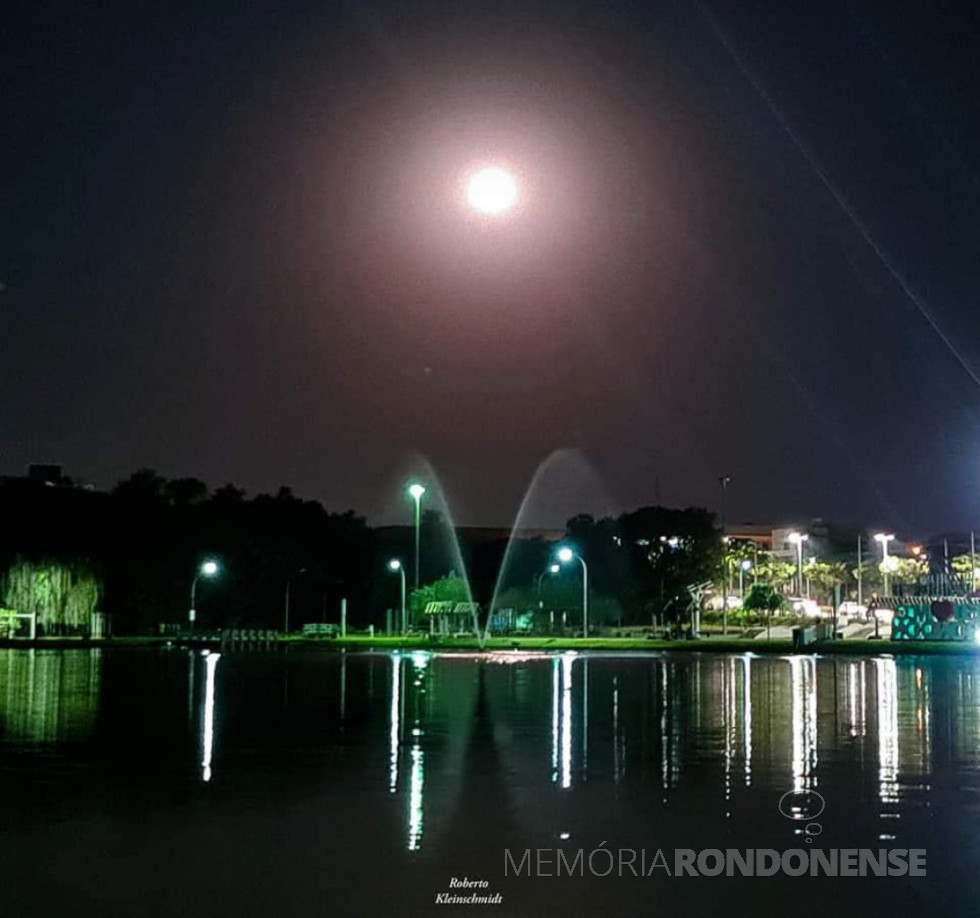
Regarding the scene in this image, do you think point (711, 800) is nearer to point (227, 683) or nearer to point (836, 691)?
point (836, 691)

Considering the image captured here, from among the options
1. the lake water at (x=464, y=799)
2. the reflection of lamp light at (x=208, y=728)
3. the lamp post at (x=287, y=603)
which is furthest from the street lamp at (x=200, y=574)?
the lake water at (x=464, y=799)

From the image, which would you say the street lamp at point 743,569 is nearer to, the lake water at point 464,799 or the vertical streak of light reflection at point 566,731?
the vertical streak of light reflection at point 566,731

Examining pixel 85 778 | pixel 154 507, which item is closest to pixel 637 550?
pixel 154 507

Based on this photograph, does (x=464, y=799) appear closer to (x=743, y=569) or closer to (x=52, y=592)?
(x=52, y=592)

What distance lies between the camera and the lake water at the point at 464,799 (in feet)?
29.6

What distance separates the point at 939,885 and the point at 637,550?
83.6m

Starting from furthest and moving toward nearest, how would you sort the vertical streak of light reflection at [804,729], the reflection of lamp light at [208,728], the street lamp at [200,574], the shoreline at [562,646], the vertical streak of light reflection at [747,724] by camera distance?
the street lamp at [200,574]
the shoreline at [562,646]
the reflection of lamp light at [208,728]
the vertical streak of light reflection at [747,724]
the vertical streak of light reflection at [804,729]

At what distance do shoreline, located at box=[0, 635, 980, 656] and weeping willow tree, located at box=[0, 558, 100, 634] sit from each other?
179 inches

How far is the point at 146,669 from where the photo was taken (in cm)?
4028

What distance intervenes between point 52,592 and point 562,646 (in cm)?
2868

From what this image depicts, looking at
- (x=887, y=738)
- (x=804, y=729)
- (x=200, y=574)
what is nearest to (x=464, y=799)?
(x=887, y=738)

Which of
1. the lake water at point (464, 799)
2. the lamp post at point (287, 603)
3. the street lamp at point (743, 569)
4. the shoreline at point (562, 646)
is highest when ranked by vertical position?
the street lamp at point (743, 569)

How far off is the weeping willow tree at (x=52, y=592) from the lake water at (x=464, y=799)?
4638 cm

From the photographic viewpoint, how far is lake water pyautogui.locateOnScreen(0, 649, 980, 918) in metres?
9.01
